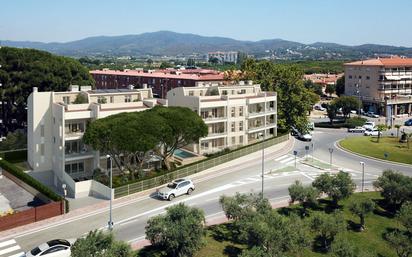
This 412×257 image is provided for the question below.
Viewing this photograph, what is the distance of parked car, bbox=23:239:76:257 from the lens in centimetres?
3053

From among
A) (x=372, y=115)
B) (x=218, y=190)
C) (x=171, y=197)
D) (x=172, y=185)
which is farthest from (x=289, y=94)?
(x=372, y=115)

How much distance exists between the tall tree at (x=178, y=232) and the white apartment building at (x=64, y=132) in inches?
749

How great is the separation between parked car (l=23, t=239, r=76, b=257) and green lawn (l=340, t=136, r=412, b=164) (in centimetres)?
4669

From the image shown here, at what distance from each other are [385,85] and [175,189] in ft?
285

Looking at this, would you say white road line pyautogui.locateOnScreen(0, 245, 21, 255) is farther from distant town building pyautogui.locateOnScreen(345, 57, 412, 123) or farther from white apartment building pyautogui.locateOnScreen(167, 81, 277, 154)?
distant town building pyautogui.locateOnScreen(345, 57, 412, 123)

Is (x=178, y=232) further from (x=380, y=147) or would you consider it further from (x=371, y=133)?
(x=371, y=133)

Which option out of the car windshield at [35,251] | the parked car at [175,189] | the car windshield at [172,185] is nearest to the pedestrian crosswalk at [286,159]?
the parked car at [175,189]

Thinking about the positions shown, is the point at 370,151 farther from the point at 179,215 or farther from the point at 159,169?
the point at 179,215

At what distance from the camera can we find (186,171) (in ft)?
168

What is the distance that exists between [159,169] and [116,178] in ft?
19.1

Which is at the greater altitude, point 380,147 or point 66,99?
point 66,99

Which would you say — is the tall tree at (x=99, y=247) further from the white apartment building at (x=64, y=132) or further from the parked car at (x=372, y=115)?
the parked car at (x=372, y=115)

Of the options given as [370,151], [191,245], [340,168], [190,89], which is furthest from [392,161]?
[191,245]

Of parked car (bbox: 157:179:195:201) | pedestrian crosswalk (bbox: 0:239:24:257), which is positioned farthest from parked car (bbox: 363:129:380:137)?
pedestrian crosswalk (bbox: 0:239:24:257)
